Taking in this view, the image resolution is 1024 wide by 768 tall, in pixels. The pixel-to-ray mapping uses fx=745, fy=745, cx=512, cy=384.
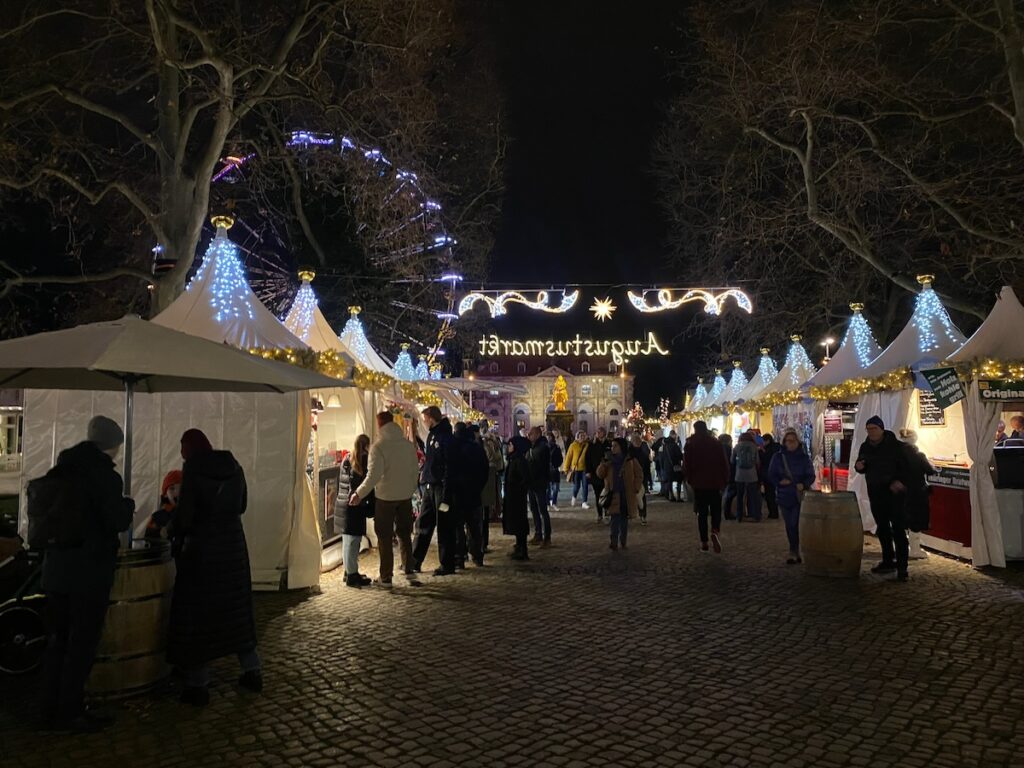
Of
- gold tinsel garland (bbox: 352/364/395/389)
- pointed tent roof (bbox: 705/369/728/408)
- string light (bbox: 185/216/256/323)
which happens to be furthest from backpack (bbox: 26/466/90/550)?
pointed tent roof (bbox: 705/369/728/408)

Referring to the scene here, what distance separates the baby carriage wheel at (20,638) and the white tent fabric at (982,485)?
9407mm

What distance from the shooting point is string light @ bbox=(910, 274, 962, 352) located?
11.8 metres

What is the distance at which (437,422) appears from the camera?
876 centimetres

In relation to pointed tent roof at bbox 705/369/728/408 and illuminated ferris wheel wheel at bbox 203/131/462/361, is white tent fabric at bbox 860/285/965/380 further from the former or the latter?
pointed tent roof at bbox 705/369/728/408

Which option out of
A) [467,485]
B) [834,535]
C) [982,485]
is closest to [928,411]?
[982,485]

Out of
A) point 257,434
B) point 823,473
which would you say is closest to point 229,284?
point 257,434

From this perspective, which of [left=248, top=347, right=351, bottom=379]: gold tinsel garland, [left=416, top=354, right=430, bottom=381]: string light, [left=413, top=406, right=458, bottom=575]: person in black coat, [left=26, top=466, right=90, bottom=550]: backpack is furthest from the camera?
[left=416, top=354, right=430, bottom=381]: string light

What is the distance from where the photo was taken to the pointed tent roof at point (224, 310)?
28.1 ft

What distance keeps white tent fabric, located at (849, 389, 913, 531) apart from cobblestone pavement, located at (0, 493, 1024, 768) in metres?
4.03

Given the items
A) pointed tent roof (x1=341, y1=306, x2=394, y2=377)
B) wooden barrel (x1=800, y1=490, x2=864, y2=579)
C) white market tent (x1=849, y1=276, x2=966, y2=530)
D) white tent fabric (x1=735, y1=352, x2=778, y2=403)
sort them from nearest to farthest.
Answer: wooden barrel (x1=800, y1=490, x2=864, y2=579) < white market tent (x1=849, y1=276, x2=966, y2=530) < pointed tent roof (x1=341, y1=306, x2=394, y2=377) < white tent fabric (x1=735, y1=352, x2=778, y2=403)

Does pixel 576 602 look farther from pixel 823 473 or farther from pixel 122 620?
pixel 823 473

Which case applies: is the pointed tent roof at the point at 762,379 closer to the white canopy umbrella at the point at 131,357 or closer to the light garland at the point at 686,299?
the light garland at the point at 686,299

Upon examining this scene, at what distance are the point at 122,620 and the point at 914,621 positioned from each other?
6.01 metres

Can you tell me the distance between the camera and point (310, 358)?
8.45 meters
